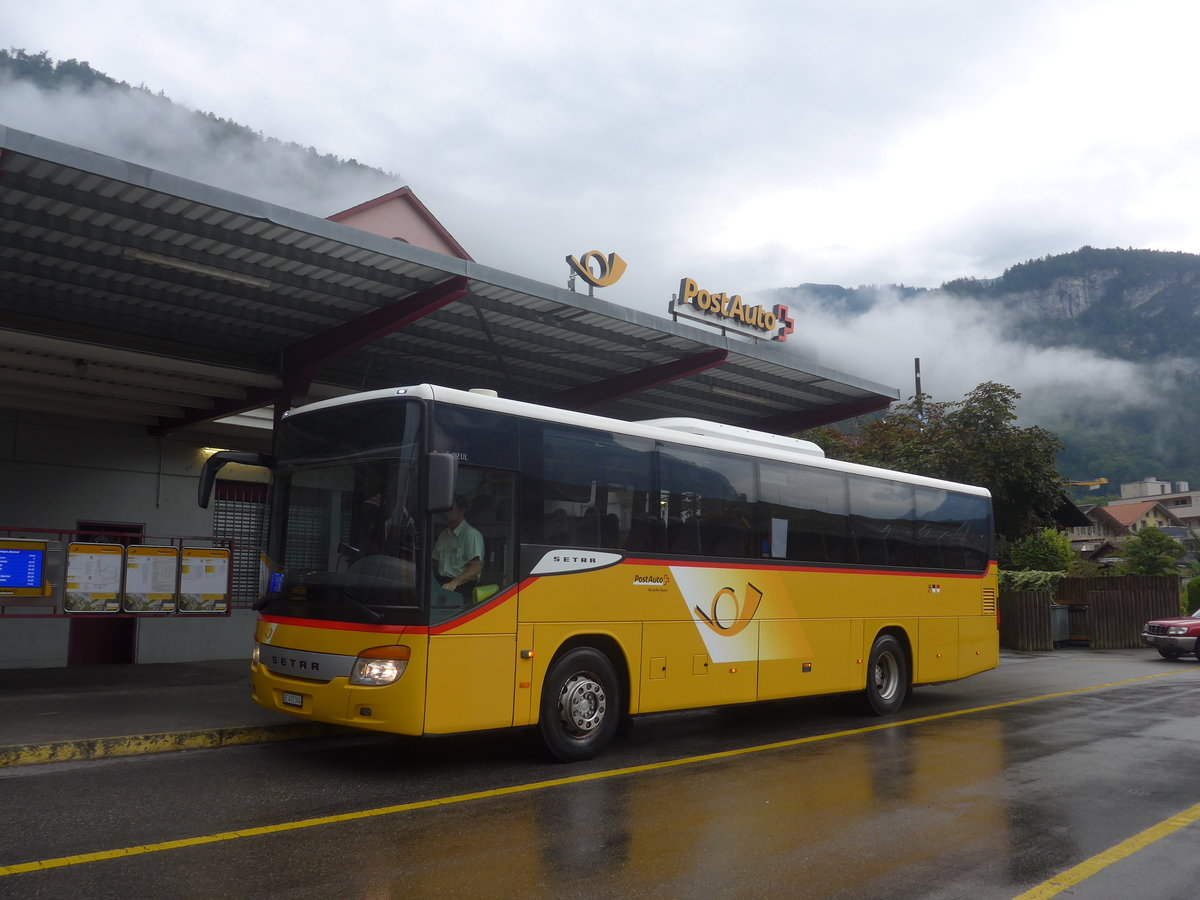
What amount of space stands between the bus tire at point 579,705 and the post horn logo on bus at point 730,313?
9.42 meters

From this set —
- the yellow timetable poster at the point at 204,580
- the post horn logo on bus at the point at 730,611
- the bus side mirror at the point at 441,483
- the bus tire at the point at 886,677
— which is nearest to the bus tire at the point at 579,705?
the post horn logo on bus at the point at 730,611

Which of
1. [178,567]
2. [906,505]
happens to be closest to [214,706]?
[178,567]

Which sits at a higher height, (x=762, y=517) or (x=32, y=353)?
(x=32, y=353)

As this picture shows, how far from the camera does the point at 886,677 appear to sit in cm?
1281

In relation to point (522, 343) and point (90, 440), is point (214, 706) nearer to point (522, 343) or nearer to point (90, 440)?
point (522, 343)

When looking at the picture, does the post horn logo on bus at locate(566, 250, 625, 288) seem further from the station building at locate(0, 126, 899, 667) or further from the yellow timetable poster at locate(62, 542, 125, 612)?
the yellow timetable poster at locate(62, 542, 125, 612)

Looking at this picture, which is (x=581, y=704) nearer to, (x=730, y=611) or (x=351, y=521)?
(x=730, y=611)

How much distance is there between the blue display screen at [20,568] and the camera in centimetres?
1102

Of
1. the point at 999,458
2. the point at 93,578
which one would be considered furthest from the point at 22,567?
the point at 999,458

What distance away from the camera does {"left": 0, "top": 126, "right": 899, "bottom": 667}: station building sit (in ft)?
33.1

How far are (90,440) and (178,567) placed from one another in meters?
5.73

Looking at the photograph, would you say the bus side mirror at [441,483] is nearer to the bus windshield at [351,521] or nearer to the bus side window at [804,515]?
the bus windshield at [351,521]

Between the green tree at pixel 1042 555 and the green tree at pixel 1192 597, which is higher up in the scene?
the green tree at pixel 1042 555

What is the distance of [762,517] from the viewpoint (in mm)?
10836
